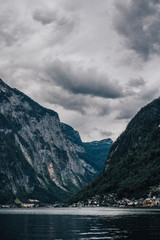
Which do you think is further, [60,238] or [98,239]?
[60,238]

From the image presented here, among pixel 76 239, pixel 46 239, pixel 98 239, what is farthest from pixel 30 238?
pixel 98 239

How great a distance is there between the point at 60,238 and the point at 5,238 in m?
11.8

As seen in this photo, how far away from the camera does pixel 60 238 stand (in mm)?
66188

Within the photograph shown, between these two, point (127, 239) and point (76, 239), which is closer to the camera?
point (127, 239)

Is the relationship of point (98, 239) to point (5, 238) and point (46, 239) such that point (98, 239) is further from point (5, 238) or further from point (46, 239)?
point (5, 238)

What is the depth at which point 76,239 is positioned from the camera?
63.5 metres

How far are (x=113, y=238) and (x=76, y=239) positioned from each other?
771cm

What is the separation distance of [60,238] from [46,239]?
10.4 ft

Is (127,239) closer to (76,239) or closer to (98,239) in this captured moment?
(98,239)

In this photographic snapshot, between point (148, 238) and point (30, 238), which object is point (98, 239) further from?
point (30, 238)

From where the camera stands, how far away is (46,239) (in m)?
64.9

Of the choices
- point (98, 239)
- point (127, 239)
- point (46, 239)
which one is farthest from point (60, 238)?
point (127, 239)

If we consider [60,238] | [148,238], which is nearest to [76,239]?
[60,238]

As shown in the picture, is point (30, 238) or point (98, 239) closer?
point (98, 239)
